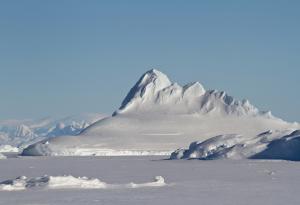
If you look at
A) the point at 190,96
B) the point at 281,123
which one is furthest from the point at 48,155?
the point at 281,123

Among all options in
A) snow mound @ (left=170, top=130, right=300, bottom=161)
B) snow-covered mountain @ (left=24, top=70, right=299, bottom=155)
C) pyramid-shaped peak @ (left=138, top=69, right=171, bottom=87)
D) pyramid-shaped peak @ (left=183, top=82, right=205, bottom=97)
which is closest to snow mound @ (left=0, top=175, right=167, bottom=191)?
snow mound @ (left=170, top=130, right=300, bottom=161)

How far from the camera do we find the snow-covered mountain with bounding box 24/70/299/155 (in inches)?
5172

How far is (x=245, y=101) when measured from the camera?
461 ft

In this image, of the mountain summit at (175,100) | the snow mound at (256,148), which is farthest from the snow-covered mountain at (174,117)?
the snow mound at (256,148)

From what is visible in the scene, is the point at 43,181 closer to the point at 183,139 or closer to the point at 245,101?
the point at 183,139

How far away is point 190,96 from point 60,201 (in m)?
113

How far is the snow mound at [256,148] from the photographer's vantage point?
214 feet

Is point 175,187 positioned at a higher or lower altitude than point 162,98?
lower

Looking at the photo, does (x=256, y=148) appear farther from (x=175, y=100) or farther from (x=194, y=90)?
(x=175, y=100)

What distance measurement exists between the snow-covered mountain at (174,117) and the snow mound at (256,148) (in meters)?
50.1

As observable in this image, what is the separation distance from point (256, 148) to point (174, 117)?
71792mm

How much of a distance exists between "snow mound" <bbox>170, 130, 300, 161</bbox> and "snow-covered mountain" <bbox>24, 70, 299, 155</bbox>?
50.1 m

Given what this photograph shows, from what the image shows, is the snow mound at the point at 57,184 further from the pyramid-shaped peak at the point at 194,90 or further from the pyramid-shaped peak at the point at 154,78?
the pyramid-shaped peak at the point at 194,90

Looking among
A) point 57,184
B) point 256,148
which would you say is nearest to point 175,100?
point 256,148
